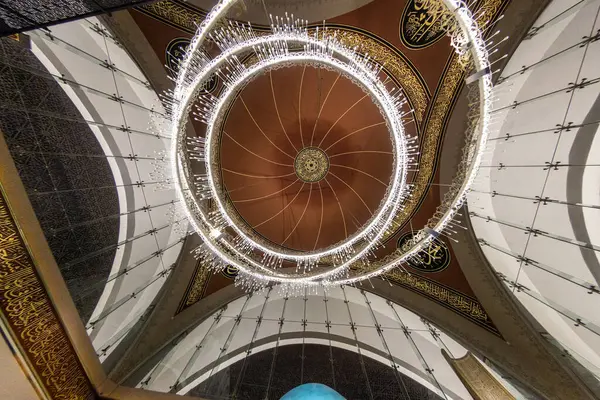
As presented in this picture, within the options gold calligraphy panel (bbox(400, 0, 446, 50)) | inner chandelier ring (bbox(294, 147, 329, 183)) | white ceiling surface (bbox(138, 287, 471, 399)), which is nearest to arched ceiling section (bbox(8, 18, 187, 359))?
white ceiling surface (bbox(138, 287, 471, 399))

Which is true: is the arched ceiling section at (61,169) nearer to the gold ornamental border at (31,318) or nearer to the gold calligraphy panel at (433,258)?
the gold ornamental border at (31,318)

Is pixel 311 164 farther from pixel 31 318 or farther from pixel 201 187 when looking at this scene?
pixel 31 318

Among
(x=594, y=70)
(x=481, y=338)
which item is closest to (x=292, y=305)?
(x=481, y=338)

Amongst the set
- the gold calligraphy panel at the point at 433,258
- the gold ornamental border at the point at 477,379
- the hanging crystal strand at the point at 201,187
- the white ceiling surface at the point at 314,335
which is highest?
the hanging crystal strand at the point at 201,187

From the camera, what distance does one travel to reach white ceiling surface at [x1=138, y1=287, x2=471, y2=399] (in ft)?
16.6

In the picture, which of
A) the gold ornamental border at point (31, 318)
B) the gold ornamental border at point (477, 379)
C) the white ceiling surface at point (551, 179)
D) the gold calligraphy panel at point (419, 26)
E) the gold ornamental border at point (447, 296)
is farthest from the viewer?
the gold ornamental border at point (447, 296)

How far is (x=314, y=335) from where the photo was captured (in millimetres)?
6258

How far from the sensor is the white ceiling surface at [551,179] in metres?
3.56

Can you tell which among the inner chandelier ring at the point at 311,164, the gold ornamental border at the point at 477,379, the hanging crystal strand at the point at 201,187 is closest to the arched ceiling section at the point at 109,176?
the hanging crystal strand at the point at 201,187

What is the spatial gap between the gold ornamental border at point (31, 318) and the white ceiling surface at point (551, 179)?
6.99 meters

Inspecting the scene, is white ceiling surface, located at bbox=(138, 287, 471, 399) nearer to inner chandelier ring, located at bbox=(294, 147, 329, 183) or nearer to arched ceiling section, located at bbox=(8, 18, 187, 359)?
arched ceiling section, located at bbox=(8, 18, 187, 359)

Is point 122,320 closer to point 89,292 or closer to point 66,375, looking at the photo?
point 89,292

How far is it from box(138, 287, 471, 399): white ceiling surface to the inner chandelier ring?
10.4 feet

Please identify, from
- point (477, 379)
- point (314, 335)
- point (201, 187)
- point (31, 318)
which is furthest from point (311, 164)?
point (477, 379)
